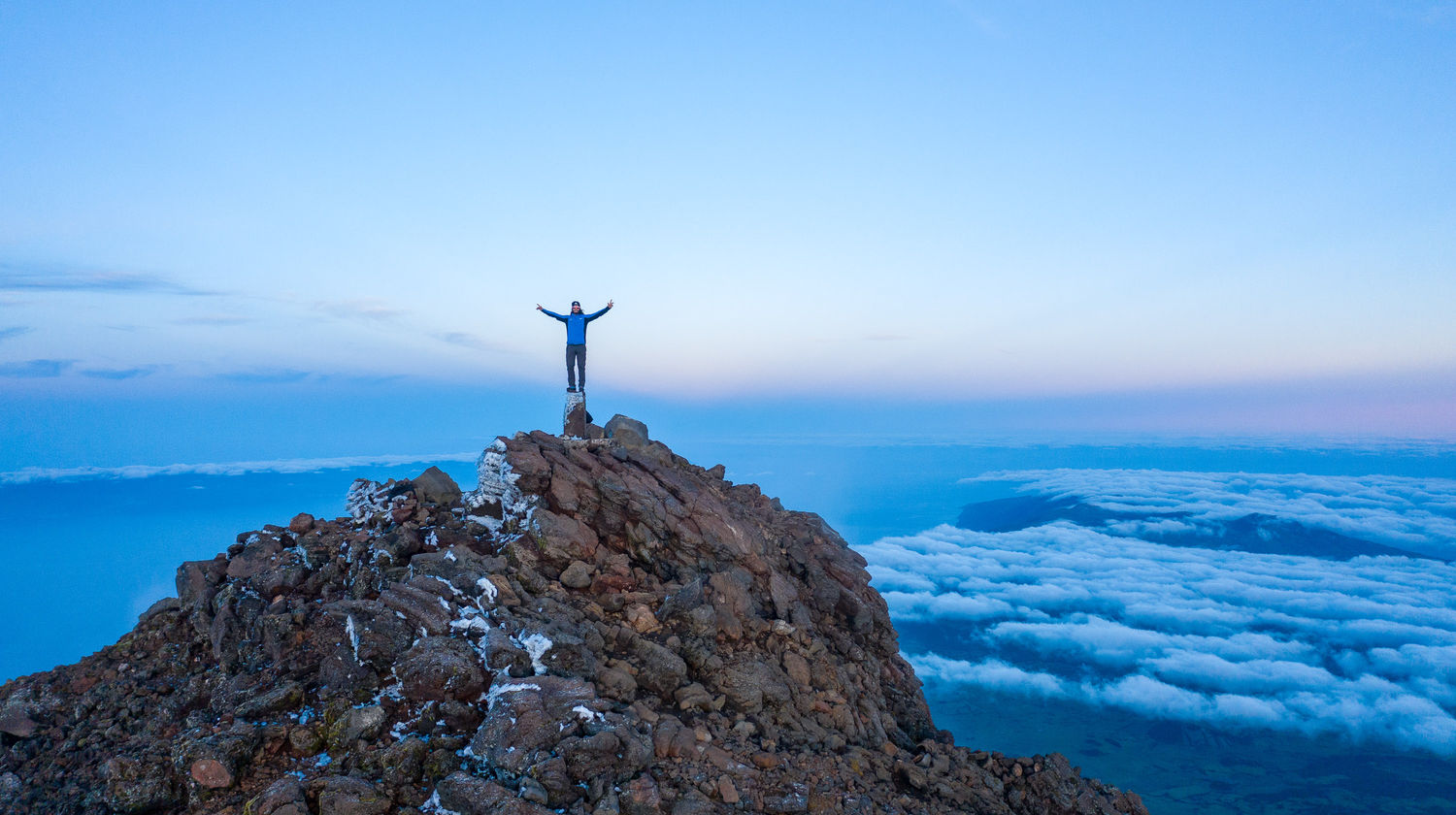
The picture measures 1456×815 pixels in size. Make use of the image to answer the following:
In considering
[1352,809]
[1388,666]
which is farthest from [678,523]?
[1388,666]

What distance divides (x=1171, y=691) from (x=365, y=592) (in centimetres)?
6791

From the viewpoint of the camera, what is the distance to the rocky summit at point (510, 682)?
8922 mm

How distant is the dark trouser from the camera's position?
1938cm

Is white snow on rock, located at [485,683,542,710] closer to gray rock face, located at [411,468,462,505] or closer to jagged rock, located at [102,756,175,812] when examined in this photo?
jagged rock, located at [102,756,175,812]

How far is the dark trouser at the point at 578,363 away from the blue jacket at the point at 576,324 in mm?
176

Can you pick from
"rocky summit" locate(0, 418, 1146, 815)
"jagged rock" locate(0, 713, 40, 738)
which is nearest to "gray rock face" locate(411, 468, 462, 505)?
"rocky summit" locate(0, 418, 1146, 815)

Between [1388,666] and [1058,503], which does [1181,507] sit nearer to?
[1058,503]

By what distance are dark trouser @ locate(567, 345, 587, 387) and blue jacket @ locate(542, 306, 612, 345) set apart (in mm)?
176

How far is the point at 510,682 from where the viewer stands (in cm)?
983

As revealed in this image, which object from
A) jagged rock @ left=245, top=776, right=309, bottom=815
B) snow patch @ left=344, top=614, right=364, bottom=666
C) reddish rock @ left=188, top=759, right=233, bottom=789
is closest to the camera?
jagged rock @ left=245, top=776, right=309, bottom=815

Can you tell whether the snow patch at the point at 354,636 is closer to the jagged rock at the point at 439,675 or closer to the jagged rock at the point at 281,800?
the jagged rock at the point at 439,675

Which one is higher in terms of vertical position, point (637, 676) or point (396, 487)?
point (396, 487)

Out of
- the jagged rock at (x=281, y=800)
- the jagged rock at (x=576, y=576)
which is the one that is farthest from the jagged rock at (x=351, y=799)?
the jagged rock at (x=576, y=576)

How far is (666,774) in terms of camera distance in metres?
9.30
